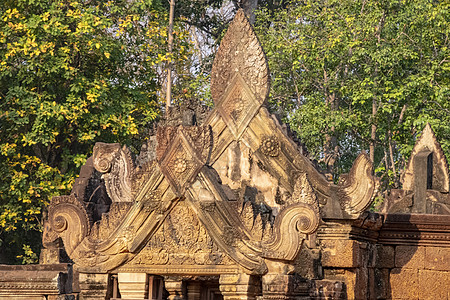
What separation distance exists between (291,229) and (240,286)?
68 centimetres

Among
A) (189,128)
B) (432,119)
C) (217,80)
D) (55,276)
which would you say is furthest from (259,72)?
(432,119)

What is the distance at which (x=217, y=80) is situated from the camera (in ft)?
34.9

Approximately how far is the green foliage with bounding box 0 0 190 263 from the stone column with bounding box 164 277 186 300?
1524cm

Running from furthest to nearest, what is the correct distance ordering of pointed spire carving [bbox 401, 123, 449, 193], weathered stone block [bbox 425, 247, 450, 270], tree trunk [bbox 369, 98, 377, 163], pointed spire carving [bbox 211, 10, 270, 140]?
tree trunk [bbox 369, 98, 377, 163], pointed spire carving [bbox 401, 123, 449, 193], weathered stone block [bbox 425, 247, 450, 270], pointed spire carving [bbox 211, 10, 270, 140]

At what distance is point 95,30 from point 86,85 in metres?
1.51

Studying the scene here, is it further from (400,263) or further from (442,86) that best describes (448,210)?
(442,86)

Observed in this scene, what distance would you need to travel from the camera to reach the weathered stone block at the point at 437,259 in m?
10.7

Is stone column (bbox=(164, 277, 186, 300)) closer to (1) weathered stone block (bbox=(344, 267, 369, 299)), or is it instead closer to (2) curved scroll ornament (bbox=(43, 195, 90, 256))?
(2) curved scroll ornament (bbox=(43, 195, 90, 256))

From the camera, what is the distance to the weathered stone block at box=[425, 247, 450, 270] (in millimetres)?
10664

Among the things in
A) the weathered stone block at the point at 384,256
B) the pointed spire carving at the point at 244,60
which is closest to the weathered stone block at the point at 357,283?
the weathered stone block at the point at 384,256

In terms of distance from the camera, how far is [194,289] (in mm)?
9656

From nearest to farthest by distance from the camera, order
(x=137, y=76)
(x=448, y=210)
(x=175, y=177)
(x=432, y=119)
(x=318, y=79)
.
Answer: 1. (x=175, y=177)
2. (x=448, y=210)
3. (x=432, y=119)
4. (x=137, y=76)
5. (x=318, y=79)

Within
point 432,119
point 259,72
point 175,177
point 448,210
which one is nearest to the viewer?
point 175,177

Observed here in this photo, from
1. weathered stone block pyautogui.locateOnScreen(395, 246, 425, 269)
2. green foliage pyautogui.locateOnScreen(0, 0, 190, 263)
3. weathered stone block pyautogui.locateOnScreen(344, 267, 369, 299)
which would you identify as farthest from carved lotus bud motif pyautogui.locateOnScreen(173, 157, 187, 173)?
green foliage pyautogui.locateOnScreen(0, 0, 190, 263)
